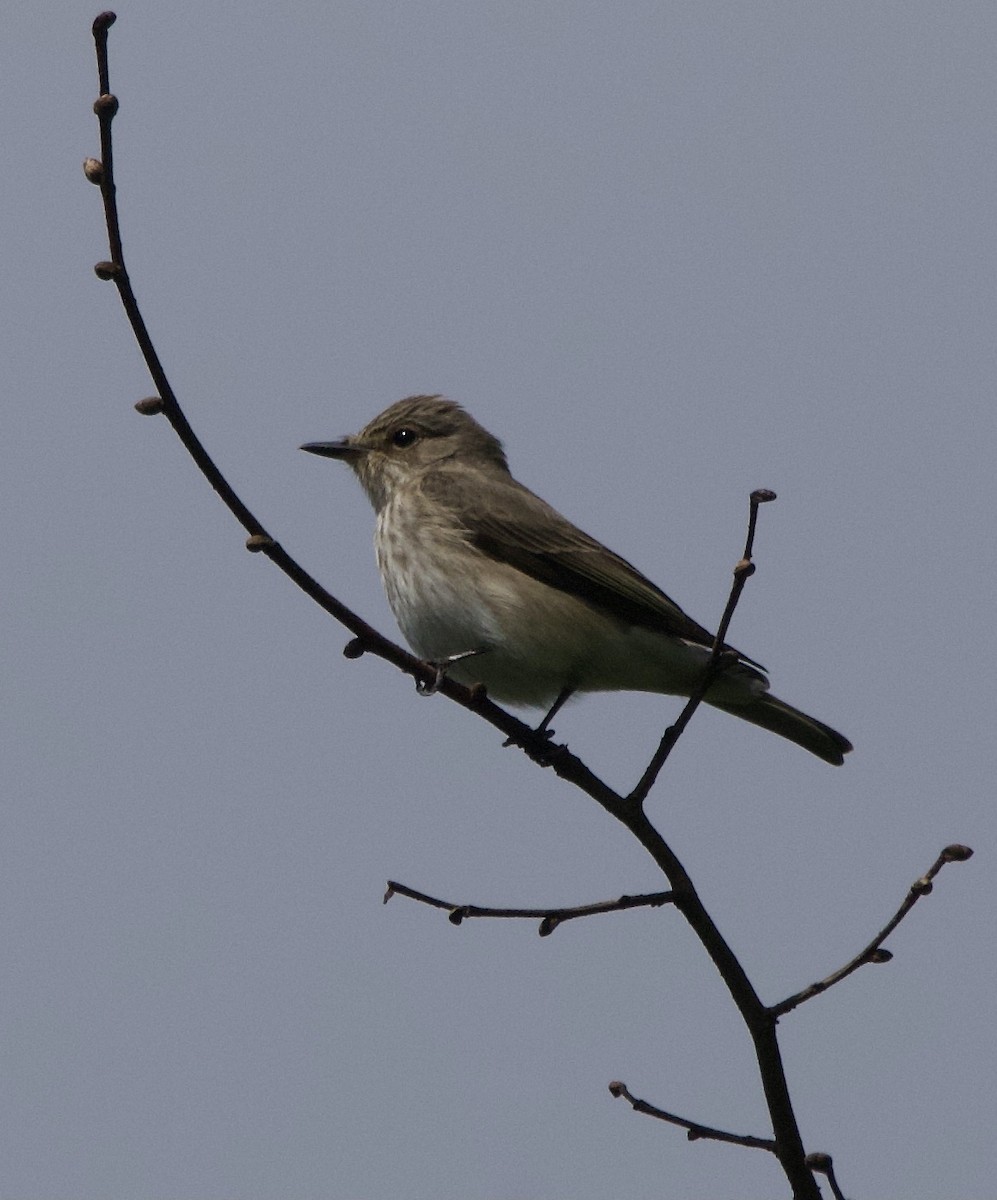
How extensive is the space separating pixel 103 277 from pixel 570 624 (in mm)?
4128

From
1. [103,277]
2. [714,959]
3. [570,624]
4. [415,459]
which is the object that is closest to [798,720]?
[570,624]

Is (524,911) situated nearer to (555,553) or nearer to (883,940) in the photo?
(883,940)

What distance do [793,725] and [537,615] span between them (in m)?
1.34

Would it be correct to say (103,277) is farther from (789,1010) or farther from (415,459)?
(415,459)

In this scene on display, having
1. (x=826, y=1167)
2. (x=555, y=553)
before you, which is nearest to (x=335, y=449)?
(x=555, y=553)

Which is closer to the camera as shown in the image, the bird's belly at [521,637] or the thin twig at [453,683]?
the thin twig at [453,683]

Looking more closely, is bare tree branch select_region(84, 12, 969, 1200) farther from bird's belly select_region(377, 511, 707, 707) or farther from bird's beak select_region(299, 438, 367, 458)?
bird's beak select_region(299, 438, 367, 458)

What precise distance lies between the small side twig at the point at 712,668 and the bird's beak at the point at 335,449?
13.5ft

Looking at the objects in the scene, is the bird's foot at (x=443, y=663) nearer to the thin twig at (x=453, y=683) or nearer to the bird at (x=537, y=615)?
the bird at (x=537, y=615)

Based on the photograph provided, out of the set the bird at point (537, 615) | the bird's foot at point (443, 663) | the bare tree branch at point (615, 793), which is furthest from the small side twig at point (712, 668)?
the bird at point (537, 615)

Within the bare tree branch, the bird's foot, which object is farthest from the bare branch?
the bird's foot

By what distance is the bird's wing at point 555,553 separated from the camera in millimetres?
7797

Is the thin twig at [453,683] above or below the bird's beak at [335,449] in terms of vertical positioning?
below

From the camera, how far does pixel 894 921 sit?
465 centimetres
